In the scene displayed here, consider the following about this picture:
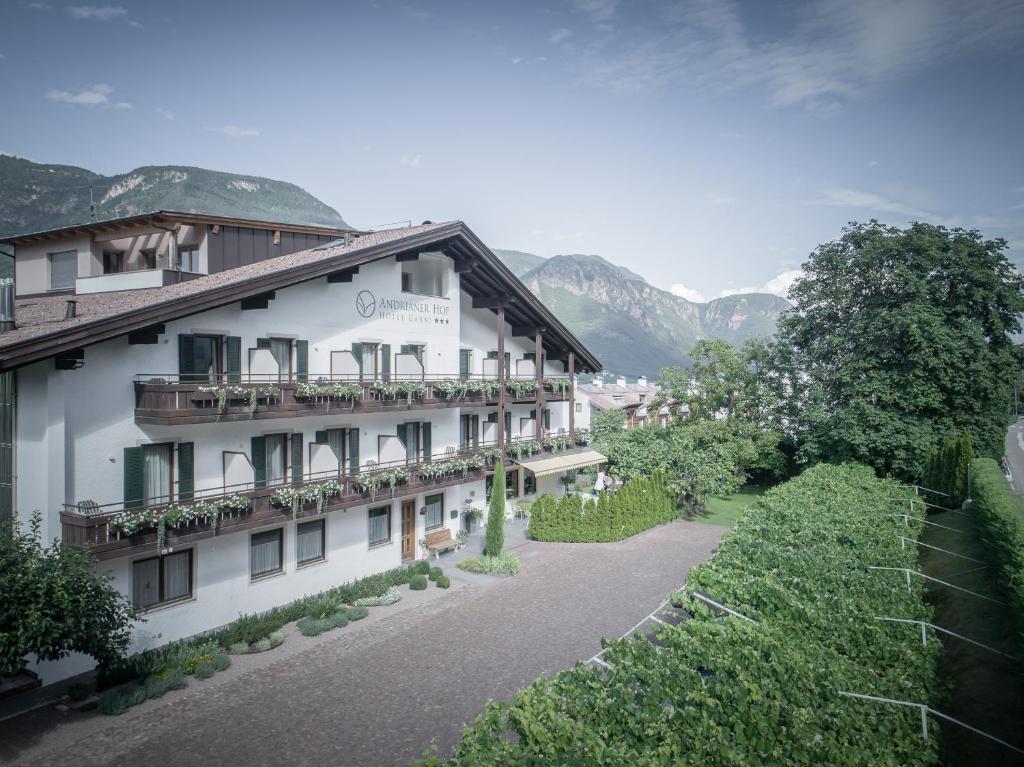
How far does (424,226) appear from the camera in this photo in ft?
85.7

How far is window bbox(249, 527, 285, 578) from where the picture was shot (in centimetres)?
1959

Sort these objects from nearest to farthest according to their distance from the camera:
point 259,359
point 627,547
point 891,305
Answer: point 259,359 < point 627,547 < point 891,305

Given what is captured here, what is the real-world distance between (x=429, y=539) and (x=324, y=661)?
8970 mm

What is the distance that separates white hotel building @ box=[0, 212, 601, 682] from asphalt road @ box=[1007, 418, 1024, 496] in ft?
91.9

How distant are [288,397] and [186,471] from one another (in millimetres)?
3402

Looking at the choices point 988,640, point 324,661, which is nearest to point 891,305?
point 988,640

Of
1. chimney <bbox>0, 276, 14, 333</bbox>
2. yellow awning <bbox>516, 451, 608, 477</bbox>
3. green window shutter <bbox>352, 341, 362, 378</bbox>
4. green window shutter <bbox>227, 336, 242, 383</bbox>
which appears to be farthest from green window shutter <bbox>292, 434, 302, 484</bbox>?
yellow awning <bbox>516, 451, 608, 477</bbox>

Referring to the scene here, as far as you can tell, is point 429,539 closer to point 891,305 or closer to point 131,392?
point 131,392

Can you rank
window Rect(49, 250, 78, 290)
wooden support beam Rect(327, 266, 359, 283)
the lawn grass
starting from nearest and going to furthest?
wooden support beam Rect(327, 266, 359, 283)
window Rect(49, 250, 78, 290)
the lawn grass

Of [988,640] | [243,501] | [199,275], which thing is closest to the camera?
[988,640]

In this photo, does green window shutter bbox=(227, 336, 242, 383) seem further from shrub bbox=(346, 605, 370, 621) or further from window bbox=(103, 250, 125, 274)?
window bbox=(103, 250, 125, 274)

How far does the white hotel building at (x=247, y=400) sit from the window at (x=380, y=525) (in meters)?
0.06

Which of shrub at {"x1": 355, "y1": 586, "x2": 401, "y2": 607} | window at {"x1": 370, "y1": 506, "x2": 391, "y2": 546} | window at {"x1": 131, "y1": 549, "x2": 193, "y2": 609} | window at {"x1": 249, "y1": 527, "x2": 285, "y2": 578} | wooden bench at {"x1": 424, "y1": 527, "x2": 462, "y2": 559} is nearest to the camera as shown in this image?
window at {"x1": 131, "y1": 549, "x2": 193, "y2": 609}

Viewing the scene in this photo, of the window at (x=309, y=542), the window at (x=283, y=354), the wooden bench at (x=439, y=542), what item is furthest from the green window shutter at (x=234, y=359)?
the wooden bench at (x=439, y=542)
